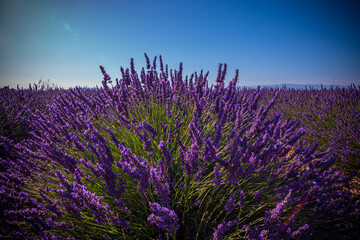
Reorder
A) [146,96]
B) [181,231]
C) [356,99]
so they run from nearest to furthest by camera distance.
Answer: [181,231] < [146,96] < [356,99]

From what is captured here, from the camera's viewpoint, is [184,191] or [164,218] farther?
[184,191]

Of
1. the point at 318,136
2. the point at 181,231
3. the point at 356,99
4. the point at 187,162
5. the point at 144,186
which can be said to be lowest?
the point at 181,231

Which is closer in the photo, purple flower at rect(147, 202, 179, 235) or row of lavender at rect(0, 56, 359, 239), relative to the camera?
purple flower at rect(147, 202, 179, 235)

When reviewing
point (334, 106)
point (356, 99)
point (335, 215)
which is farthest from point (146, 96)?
point (356, 99)

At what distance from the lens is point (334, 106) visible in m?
4.69

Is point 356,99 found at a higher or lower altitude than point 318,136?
higher

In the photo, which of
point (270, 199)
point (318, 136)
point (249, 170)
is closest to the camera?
point (249, 170)

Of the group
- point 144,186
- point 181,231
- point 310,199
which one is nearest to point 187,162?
point 144,186

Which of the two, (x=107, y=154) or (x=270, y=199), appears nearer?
(x=107, y=154)

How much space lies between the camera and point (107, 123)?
8.50 feet

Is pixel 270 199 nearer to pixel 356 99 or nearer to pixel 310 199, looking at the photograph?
pixel 310 199

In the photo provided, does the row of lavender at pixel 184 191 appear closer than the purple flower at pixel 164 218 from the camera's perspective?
No

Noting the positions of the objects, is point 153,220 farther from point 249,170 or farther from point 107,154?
point 249,170

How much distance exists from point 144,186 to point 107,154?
13.6 inches
